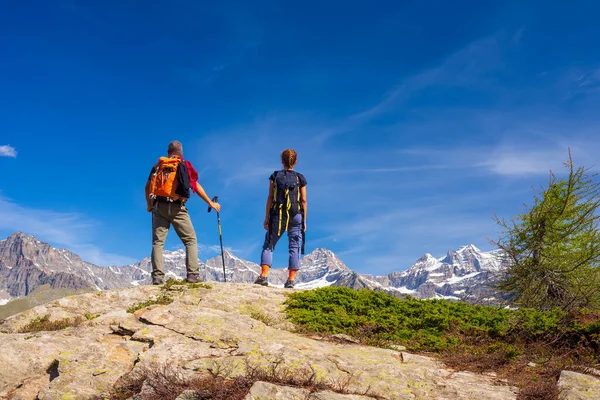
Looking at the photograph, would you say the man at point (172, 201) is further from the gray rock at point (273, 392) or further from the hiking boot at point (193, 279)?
the gray rock at point (273, 392)

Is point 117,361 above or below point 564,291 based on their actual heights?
below

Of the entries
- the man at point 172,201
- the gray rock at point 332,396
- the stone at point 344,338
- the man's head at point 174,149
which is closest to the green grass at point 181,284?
the man at point 172,201

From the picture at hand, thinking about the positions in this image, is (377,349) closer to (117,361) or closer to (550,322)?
(550,322)

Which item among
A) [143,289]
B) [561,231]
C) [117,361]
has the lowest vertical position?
[117,361]

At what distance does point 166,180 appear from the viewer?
1222 cm

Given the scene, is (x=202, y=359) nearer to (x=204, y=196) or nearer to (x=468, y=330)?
(x=468, y=330)

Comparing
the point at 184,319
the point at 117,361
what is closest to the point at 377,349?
the point at 184,319

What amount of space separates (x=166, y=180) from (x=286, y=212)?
11.7ft

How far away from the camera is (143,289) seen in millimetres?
12109

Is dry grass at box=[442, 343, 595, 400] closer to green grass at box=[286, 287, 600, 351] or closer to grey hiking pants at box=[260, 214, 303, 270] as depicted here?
green grass at box=[286, 287, 600, 351]

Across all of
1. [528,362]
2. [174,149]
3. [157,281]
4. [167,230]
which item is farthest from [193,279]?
[528,362]

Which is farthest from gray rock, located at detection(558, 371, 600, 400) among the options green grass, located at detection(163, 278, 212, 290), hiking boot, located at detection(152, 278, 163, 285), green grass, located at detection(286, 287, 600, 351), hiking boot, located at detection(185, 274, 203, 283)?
hiking boot, located at detection(152, 278, 163, 285)

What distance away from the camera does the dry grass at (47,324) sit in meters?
9.54

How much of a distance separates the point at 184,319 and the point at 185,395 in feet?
9.18
